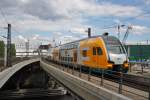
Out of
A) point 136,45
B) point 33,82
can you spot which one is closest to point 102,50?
point 33,82

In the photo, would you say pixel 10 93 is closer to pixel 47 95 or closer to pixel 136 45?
pixel 47 95

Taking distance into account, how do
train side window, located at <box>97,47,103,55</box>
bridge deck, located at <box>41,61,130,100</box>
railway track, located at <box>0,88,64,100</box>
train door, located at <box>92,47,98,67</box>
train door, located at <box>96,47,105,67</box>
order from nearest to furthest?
bridge deck, located at <box>41,61,130,100</box>, train door, located at <box>96,47,105,67</box>, train side window, located at <box>97,47,103,55</box>, train door, located at <box>92,47,98,67</box>, railway track, located at <box>0,88,64,100</box>

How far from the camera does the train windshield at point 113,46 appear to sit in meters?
22.4

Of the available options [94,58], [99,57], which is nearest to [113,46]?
[99,57]

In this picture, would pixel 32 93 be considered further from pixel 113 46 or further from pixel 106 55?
pixel 106 55

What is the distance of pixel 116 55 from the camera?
22.0 metres

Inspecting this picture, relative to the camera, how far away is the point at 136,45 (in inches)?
3920

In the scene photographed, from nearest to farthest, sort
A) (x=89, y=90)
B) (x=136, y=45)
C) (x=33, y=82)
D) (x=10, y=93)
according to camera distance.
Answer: (x=89, y=90) → (x=10, y=93) → (x=33, y=82) → (x=136, y=45)

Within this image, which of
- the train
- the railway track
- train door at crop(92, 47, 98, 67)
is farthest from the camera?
the railway track

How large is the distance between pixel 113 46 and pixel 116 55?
105 cm

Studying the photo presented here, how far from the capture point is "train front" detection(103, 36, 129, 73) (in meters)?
21.7

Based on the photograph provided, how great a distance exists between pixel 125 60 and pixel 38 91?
3998cm

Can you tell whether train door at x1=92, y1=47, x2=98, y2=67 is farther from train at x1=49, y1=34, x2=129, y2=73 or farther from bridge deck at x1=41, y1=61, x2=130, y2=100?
bridge deck at x1=41, y1=61, x2=130, y2=100

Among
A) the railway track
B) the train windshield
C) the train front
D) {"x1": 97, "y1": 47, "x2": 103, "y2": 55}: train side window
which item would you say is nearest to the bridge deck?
{"x1": 97, "y1": 47, "x2": 103, "y2": 55}: train side window
